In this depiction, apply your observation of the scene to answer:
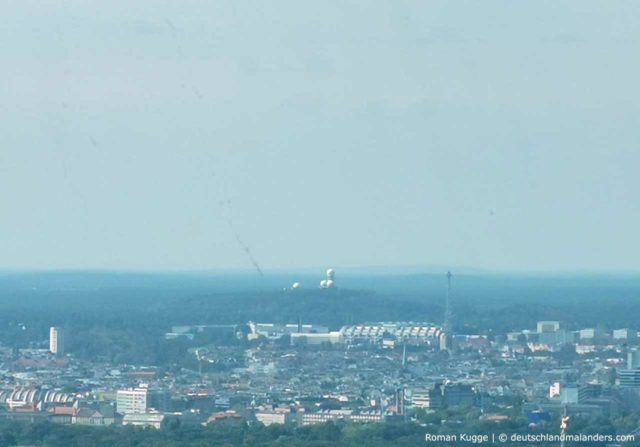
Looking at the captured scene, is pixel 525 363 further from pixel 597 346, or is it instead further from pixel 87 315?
pixel 87 315

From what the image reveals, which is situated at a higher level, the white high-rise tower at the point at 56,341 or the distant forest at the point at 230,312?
the distant forest at the point at 230,312

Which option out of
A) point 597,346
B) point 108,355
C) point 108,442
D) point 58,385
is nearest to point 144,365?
point 108,355

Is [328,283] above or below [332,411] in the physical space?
above

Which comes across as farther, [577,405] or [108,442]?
[577,405]

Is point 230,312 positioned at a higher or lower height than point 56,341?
higher

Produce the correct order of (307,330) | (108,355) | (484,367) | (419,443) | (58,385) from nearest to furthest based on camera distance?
1. (419,443)
2. (58,385)
3. (484,367)
4. (108,355)
5. (307,330)

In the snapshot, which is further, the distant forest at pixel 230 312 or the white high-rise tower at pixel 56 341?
the distant forest at pixel 230 312

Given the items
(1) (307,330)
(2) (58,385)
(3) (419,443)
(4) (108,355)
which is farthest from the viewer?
(1) (307,330)

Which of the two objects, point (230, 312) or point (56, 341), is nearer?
point (56, 341)

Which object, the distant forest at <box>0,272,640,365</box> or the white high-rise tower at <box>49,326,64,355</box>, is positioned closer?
the white high-rise tower at <box>49,326,64,355</box>

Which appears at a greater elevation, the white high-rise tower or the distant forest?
the distant forest
